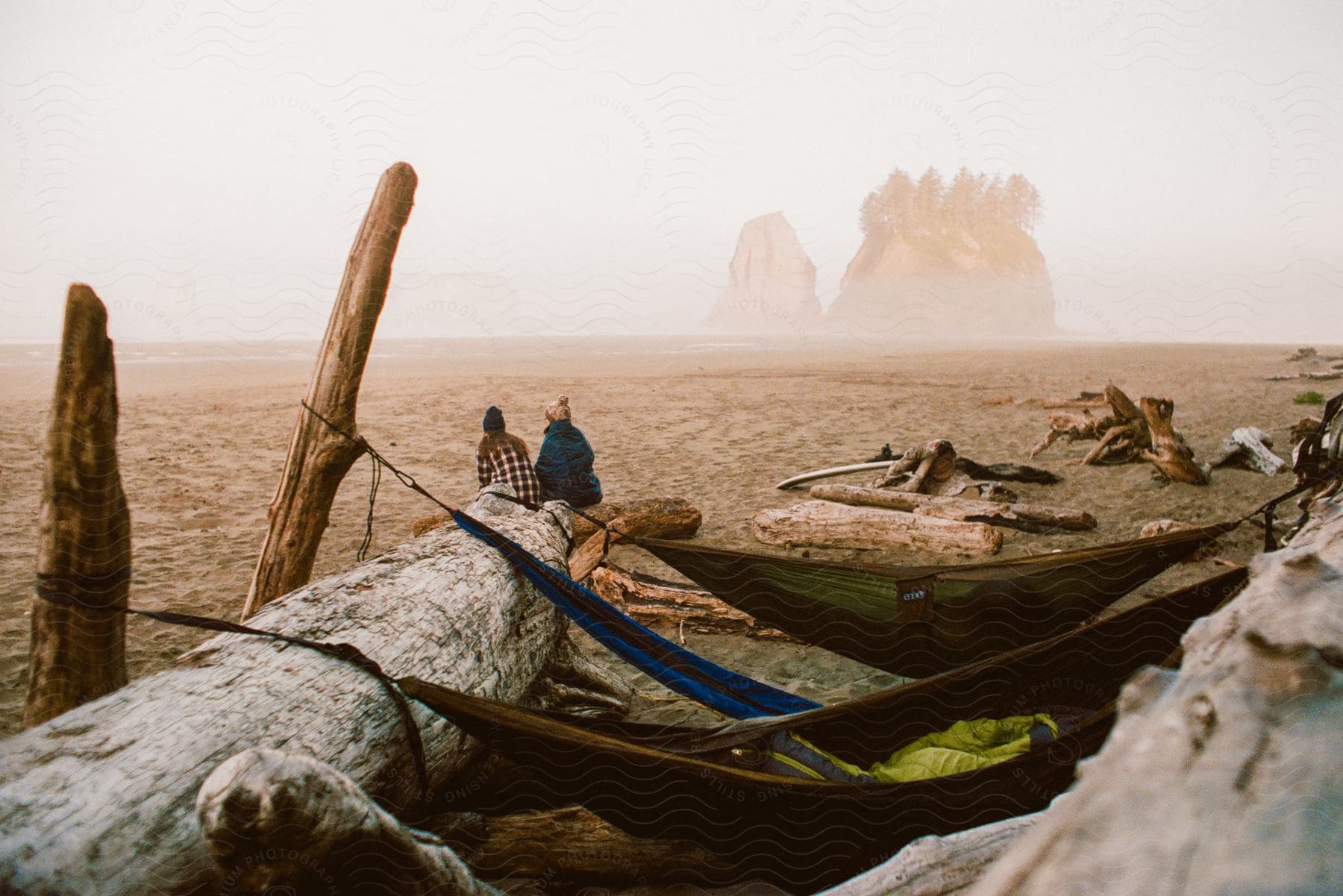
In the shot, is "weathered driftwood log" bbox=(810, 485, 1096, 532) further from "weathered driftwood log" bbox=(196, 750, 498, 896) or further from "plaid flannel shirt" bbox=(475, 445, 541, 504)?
"weathered driftwood log" bbox=(196, 750, 498, 896)

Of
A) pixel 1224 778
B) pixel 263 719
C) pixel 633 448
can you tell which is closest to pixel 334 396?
pixel 263 719

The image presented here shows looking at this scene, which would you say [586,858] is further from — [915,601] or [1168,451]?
[1168,451]

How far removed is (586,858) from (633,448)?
659cm

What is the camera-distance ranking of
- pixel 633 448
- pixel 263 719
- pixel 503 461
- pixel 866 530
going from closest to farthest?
pixel 263 719
pixel 866 530
pixel 503 461
pixel 633 448

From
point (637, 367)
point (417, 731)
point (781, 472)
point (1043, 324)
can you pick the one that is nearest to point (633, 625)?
point (417, 731)

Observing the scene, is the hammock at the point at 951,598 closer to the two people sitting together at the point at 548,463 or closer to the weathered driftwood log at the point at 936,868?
the weathered driftwood log at the point at 936,868

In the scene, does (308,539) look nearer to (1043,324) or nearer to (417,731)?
(417,731)

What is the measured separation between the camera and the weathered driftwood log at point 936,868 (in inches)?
32.8

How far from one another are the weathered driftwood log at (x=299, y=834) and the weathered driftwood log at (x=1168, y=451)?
6390 mm

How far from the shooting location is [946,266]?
2886 inches

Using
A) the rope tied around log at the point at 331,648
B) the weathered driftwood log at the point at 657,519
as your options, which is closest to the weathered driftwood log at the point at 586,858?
the rope tied around log at the point at 331,648

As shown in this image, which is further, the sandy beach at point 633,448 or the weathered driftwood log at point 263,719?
the sandy beach at point 633,448

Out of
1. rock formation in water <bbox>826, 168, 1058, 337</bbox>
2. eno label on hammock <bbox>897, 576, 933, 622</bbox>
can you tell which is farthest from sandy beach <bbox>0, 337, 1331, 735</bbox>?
rock formation in water <bbox>826, 168, 1058, 337</bbox>

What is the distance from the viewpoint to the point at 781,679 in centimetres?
331
